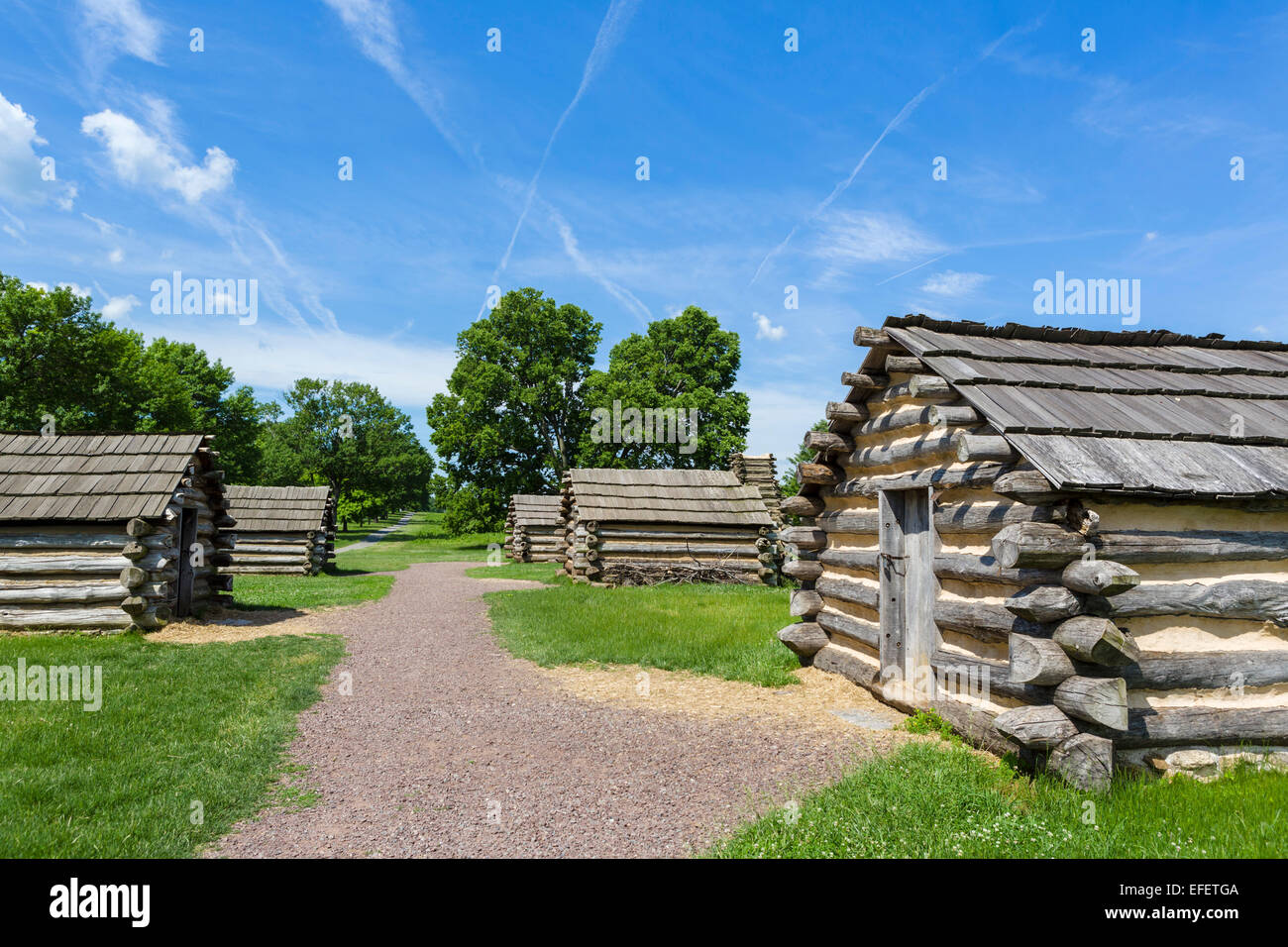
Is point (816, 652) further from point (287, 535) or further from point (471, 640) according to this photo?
point (287, 535)

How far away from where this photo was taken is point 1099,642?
215 inches

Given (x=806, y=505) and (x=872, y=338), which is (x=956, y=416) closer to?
(x=872, y=338)

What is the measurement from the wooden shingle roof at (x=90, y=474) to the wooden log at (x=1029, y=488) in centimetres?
1357

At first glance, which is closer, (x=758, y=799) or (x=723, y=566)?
(x=758, y=799)

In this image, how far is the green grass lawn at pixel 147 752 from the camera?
4.70 metres

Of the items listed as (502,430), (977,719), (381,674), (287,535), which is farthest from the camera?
(502,430)

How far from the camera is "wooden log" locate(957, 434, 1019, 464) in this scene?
6273 millimetres

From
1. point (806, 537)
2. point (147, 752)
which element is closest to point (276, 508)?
point (147, 752)

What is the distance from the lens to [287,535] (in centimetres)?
2855

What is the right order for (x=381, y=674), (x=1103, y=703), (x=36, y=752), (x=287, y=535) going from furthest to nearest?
(x=287, y=535)
(x=381, y=674)
(x=36, y=752)
(x=1103, y=703)

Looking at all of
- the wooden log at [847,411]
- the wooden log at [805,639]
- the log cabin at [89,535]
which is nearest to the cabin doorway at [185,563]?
the log cabin at [89,535]

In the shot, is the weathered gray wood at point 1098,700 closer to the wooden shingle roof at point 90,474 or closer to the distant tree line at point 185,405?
the wooden shingle roof at point 90,474

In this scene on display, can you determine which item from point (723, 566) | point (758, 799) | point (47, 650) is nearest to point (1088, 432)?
point (758, 799)

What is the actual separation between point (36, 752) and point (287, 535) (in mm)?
24082
